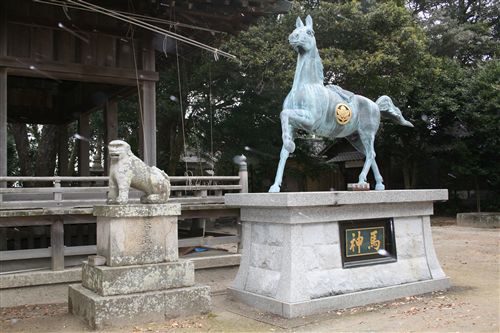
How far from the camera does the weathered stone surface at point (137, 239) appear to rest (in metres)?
6.35

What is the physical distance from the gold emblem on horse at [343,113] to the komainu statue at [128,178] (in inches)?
119

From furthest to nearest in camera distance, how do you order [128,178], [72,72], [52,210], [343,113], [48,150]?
[48,150] → [72,72] → [52,210] → [343,113] → [128,178]

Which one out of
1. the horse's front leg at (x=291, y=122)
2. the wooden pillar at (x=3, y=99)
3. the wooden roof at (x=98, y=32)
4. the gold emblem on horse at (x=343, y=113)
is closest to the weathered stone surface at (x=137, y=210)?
the horse's front leg at (x=291, y=122)

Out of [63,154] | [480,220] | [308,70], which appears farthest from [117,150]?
[480,220]

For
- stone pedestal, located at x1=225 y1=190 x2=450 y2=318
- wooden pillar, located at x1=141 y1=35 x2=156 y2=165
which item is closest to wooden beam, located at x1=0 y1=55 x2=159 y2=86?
wooden pillar, located at x1=141 y1=35 x2=156 y2=165

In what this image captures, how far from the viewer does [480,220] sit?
19016 millimetres

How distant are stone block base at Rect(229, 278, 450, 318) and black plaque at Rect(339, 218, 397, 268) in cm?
46

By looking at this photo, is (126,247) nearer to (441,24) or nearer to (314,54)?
Result: (314,54)

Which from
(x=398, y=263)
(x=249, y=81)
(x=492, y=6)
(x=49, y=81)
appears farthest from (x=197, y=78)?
(x=492, y=6)

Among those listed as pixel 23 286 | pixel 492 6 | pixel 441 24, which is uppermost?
pixel 492 6

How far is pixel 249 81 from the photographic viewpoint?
61.7 ft

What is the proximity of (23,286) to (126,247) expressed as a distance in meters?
3.19

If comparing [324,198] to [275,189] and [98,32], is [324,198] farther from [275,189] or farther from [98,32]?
[98,32]

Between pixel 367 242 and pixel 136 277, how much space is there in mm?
3562
